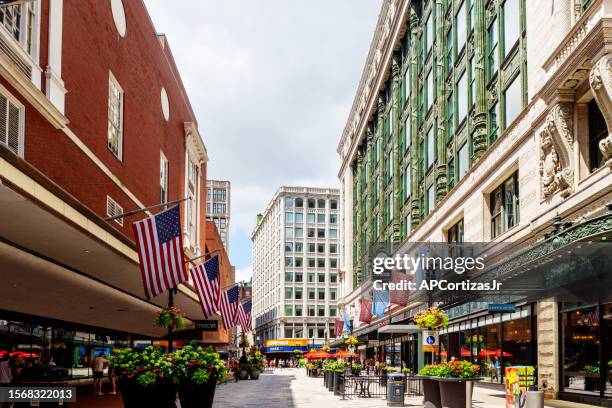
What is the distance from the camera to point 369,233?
3125 inches

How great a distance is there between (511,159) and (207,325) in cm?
2889

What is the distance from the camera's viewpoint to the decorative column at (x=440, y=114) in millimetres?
45094

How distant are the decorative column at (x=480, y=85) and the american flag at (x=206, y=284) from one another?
15.2 metres

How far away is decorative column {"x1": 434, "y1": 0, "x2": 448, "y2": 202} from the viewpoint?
45.1 metres

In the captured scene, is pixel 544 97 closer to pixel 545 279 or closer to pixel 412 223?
pixel 545 279

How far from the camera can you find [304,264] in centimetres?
15288

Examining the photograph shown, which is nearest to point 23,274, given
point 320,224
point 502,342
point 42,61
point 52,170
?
point 52,170

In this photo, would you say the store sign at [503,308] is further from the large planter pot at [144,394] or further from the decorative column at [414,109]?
the decorative column at [414,109]

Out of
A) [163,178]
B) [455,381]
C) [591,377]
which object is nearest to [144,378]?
[455,381]

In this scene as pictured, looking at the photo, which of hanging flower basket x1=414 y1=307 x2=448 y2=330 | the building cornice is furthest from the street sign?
hanging flower basket x1=414 y1=307 x2=448 y2=330

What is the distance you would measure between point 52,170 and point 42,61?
9.31 ft

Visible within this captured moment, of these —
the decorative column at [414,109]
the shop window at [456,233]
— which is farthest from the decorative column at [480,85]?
the decorative column at [414,109]

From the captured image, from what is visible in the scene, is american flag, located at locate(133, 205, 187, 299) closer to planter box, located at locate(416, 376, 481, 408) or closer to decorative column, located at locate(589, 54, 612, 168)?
planter box, located at locate(416, 376, 481, 408)

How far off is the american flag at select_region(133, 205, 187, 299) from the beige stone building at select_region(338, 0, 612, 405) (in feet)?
32.7
